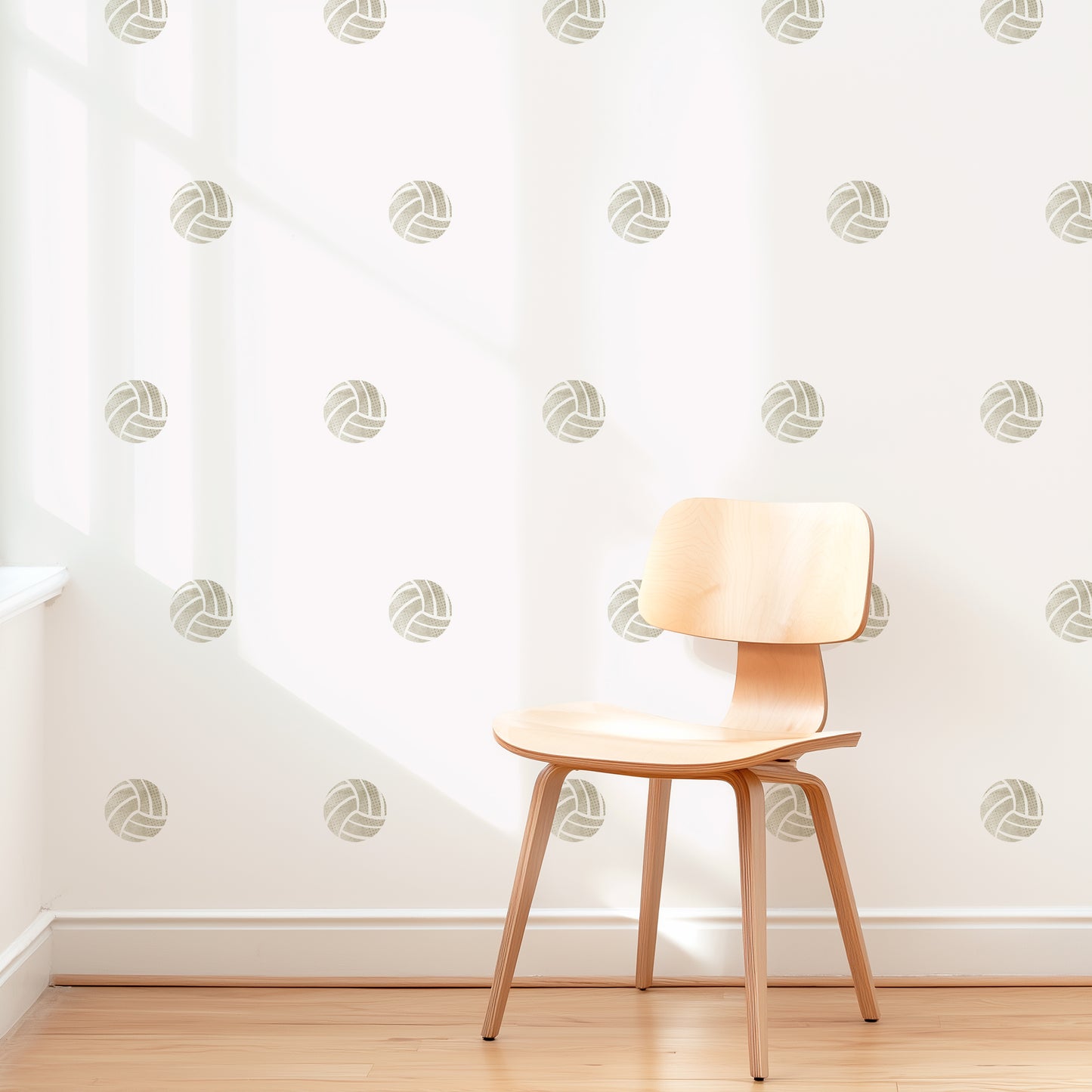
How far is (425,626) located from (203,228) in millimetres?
759

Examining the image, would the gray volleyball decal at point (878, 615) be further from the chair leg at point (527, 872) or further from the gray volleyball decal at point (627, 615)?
the chair leg at point (527, 872)

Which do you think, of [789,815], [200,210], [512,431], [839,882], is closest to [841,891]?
[839,882]

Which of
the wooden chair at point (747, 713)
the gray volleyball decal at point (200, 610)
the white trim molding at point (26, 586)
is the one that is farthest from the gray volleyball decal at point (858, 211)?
the white trim molding at point (26, 586)

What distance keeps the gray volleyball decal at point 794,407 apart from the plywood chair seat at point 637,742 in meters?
0.52

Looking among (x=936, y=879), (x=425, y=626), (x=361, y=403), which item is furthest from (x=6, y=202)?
(x=936, y=879)

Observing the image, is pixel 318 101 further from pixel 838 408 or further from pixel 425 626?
pixel 838 408

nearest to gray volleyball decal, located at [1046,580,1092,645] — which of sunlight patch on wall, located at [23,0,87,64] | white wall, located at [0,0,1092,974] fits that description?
white wall, located at [0,0,1092,974]

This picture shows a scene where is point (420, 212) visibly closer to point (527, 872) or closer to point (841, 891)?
point (527, 872)

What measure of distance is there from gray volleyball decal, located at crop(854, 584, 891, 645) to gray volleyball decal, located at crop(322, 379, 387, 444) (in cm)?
88

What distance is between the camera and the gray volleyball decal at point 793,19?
1.79 metres

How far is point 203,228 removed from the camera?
5.91ft

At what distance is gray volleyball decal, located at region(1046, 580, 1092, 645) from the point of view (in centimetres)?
181

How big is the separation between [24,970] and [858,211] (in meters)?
1.82

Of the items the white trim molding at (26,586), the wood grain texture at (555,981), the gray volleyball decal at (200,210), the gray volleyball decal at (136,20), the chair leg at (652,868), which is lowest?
the wood grain texture at (555,981)
